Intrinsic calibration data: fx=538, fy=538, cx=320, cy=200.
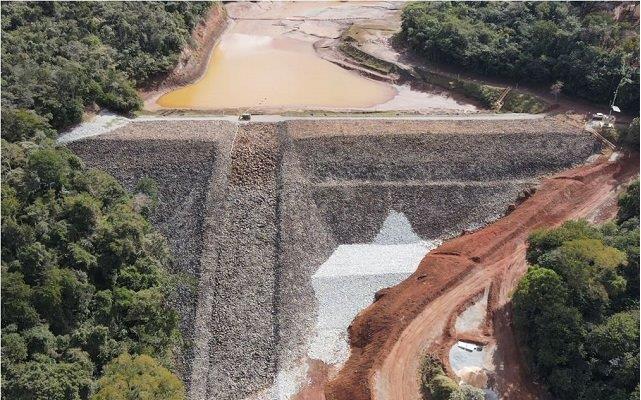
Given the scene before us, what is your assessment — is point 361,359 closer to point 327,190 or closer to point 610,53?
point 327,190

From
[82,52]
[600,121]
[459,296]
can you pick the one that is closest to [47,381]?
[459,296]

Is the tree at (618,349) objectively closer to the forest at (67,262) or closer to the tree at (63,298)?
the forest at (67,262)

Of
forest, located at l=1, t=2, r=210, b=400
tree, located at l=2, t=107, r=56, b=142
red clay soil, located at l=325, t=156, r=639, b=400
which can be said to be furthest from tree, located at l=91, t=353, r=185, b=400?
tree, located at l=2, t=107, r=56, b=142

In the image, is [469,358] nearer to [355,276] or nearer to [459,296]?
[459,296]

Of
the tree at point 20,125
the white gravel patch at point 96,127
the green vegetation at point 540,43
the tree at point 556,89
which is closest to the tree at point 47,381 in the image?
the tree at point 20,125

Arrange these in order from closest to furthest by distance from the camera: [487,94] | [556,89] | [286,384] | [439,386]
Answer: [439,386] < [286,384] < [556,89] < [487,94]

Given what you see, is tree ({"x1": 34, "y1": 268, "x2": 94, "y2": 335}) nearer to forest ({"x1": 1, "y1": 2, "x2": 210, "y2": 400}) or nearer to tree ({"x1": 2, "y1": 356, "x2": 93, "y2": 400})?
forest ({"x1": 1, "y1": 2, "x2": 210, "y2": 400})
